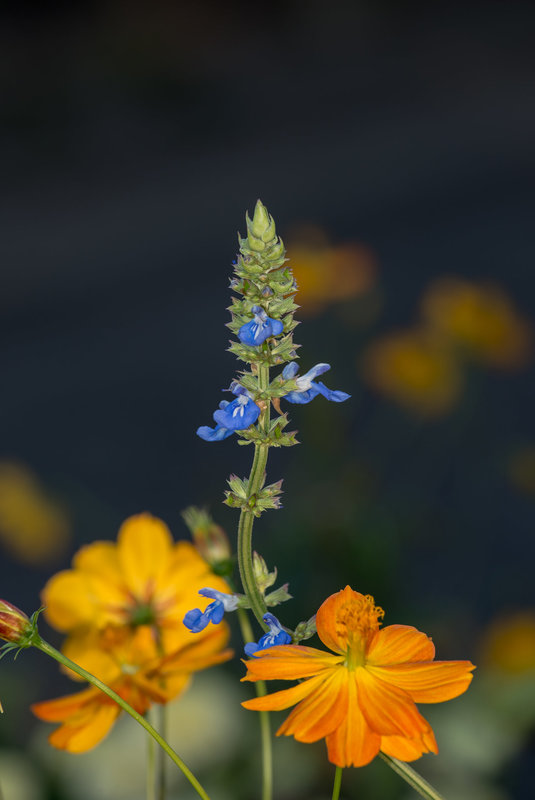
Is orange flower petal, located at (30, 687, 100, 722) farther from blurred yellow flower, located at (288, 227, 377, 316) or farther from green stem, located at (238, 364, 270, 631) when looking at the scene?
blurred yellow flower, located at (288, 227, 377, 316)

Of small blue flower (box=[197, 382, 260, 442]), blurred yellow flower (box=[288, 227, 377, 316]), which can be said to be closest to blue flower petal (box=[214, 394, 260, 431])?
small blue flower (box=[197, 382, 260, 442])

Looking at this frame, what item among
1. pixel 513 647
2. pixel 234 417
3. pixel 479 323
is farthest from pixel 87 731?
pixel 479 323

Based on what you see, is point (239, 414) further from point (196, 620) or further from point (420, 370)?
point (420, 370)

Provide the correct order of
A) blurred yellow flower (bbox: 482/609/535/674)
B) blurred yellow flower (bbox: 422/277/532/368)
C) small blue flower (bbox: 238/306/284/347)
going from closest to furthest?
small blue flower (bbox: 238/306/284/347)
blurred yellow flower (bbox: 482/609/535/674)
blurred yellow flower (bbox: 422/277/532/368)

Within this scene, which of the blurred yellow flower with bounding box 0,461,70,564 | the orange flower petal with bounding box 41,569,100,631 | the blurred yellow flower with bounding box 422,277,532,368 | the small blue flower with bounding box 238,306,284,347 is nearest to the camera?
the small blue flower with bounding box 238,306,284,347

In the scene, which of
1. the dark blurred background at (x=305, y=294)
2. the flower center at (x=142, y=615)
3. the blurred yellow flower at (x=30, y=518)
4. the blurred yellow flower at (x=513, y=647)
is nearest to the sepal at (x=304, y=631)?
the flower center at (x=142, y=615)

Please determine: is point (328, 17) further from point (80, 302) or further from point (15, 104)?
point (80, 302)

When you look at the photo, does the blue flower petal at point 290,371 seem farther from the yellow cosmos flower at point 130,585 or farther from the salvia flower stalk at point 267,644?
the yellow cosmos flower at point 130,585
